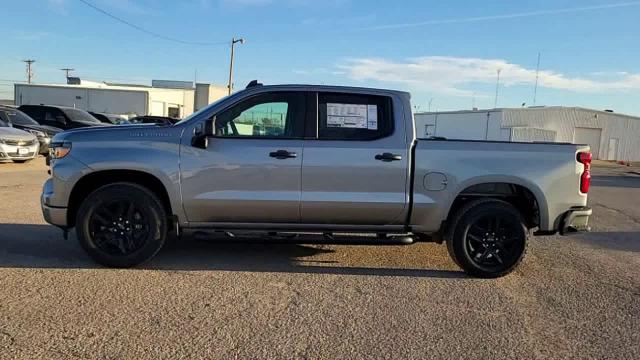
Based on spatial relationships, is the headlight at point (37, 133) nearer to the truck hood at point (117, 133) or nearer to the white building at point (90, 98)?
the truck hood at point (117, 133)

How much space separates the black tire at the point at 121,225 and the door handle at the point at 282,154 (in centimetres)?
126

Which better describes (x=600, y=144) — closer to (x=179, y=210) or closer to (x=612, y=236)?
(x=612, y=236)

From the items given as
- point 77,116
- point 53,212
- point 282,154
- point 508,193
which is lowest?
point 53,212

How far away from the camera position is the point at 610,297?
549cm

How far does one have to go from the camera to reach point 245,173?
5.77m

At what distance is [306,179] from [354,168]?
19.7 inches

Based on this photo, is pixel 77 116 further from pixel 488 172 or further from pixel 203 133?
pixel 488 172

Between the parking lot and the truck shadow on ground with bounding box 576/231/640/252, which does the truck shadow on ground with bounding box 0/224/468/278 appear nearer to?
the parking lot

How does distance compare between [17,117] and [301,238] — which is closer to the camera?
[301,238]

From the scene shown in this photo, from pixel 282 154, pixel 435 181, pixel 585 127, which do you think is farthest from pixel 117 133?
pixel 585 127

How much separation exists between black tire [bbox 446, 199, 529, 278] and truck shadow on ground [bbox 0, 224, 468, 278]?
10.5 inches

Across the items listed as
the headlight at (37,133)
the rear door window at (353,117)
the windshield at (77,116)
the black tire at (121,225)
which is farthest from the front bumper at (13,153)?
the rear door window at (353,117)

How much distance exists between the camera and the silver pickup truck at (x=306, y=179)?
5.76m

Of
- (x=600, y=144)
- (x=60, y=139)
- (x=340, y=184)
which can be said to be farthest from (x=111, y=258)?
(x=600, y=144)
